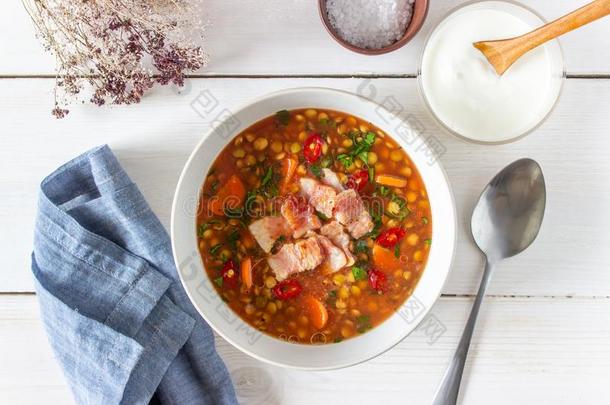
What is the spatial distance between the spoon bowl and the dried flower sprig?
1.39 m

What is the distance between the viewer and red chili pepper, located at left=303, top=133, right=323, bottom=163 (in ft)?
8.27

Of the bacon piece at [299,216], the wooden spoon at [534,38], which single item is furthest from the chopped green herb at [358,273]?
the wooden spoon at [534,38]

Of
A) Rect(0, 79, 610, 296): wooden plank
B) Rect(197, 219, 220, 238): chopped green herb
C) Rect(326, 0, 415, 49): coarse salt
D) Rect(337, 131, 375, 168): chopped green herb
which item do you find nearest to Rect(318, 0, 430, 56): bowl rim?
Rect(326, 0, 415, 49): coarse salt

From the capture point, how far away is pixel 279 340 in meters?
2.54

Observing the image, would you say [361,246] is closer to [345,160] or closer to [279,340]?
[345,160]

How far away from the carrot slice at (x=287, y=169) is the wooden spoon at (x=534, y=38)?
94 cm

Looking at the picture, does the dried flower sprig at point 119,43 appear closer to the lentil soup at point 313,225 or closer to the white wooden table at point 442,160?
the white wooden table at point 442,160

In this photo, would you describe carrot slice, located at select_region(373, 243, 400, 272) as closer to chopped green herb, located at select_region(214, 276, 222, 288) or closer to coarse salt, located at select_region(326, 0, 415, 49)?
chopped green herb, located at select_region(214, 276, 222, 288)

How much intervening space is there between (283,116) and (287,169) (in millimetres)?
225

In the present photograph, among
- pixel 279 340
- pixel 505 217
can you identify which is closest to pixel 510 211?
pixel 505 217

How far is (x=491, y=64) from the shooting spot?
2.57 meters

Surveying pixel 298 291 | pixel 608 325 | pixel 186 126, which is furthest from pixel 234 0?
pixel 608 325

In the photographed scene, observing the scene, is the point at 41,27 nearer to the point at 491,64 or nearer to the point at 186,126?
the point at 186,126

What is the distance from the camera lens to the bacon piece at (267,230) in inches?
100
